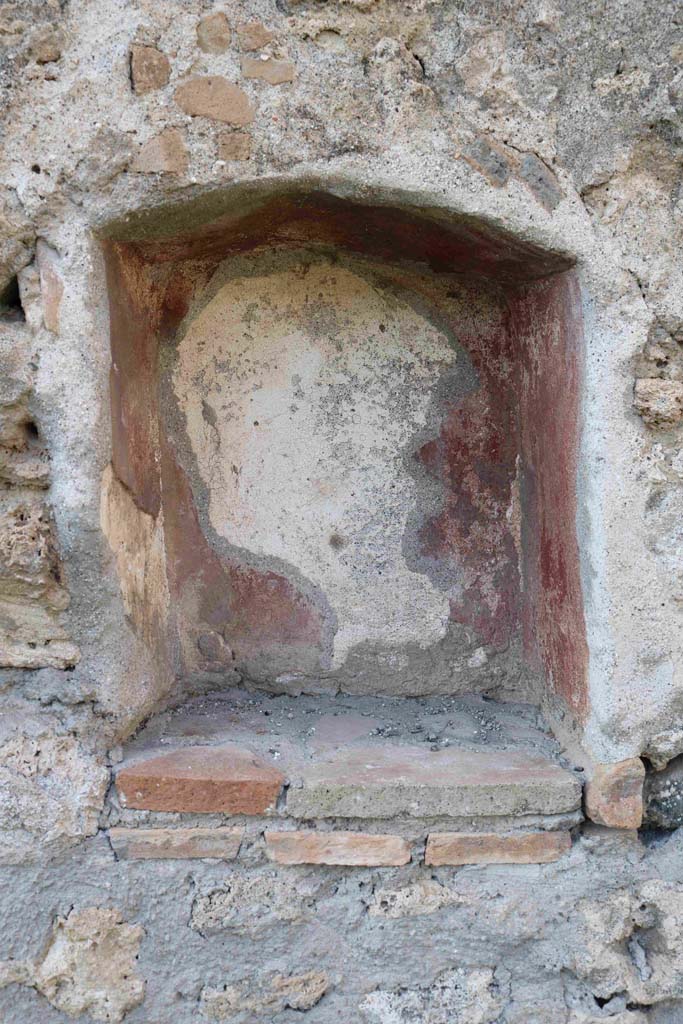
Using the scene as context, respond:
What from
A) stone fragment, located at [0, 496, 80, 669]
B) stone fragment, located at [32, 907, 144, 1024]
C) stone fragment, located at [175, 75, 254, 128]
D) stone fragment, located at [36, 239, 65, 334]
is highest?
stone fragment, located at [175, 75, 254, 128]

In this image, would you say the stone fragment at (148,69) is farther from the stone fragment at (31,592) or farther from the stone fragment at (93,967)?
the stone fragment at (93,967)

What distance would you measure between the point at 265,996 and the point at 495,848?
0.51 metres

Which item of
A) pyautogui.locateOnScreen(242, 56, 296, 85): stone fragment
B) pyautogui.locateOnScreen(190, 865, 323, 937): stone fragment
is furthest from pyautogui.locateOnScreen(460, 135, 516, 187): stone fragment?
pyautogui.locateOnScreen(190, 865, 323, 937): stone fragment

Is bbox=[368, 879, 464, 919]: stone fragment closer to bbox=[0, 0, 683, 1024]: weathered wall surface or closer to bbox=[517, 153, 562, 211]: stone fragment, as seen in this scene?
bbox=[0, 0, 683, 1024]: weathered wall surface

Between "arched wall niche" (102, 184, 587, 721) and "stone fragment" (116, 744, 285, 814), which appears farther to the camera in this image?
"arched wall niche" (102, 184, 587, 721)

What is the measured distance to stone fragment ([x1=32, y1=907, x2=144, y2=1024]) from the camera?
1503 millimetres

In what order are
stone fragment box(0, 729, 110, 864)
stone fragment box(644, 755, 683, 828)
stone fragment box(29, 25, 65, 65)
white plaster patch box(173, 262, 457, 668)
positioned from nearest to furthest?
stone fragment box(29, 25, 65, 65), stone fragment box(0, 729, 110, 864), stone fragment box(644, 755, 683, 828), white plaster patch box(173, 262, 457, 668)

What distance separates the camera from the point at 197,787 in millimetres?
1531

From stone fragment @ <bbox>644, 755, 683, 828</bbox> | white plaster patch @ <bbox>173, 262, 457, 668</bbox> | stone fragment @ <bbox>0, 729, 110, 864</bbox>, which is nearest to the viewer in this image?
stone fragment @ <bbox>0, 729, 110, 864</bbox>

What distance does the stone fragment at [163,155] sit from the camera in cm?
140

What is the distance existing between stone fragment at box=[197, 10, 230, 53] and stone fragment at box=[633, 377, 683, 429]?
0.92m

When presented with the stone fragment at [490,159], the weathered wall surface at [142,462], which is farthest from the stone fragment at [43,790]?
the stone fragment at [490,159]

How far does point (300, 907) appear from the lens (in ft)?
5.12

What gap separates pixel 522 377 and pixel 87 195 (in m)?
0.94
